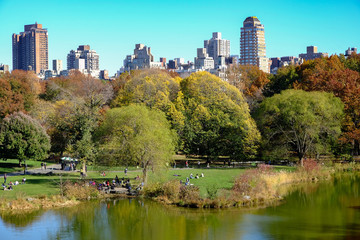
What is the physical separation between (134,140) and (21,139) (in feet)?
48.5

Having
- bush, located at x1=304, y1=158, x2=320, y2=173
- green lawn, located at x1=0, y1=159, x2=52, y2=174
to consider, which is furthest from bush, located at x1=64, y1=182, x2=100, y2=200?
bush, located at x1=304, y1=158, x2=320, y2=173

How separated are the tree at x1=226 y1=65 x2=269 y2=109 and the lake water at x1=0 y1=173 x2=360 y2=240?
1570 inches

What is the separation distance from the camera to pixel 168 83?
183ft

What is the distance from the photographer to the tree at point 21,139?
1815 inches

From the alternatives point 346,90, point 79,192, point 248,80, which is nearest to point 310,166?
point 346,90

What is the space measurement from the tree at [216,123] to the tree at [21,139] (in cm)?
1508

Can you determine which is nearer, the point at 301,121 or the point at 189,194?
the point at 189,194

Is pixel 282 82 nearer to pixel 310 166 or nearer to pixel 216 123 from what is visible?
pixel 216 123

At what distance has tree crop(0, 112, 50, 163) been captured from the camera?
151 ft

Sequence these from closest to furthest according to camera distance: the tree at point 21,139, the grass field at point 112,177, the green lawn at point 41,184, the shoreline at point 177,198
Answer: the shoreline at point 177,198 < the green lawn at point 41,184 < the grass field at point 112,177 < the tree at point 21,139

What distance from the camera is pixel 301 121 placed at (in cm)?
4844

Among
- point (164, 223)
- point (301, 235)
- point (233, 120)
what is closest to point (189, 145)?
point (233, 120)

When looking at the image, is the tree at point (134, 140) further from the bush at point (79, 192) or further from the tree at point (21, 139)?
the tree at point (21, 139)

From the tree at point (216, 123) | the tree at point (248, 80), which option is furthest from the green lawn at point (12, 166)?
the tree at point (248, 80)
